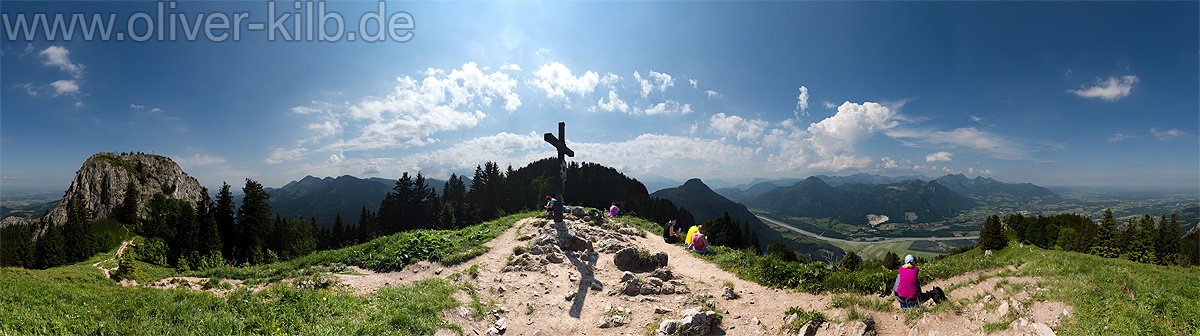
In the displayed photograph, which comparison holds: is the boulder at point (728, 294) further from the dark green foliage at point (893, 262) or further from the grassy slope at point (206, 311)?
the dark green foliage at point (893, 262)

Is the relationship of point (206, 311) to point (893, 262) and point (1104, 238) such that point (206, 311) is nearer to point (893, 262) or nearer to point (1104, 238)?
point (893, 262)

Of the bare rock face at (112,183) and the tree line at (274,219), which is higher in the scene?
the bare rock face at (112,183)

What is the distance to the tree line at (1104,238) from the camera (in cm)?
2933

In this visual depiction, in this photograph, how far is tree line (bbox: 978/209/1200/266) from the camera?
29328mm

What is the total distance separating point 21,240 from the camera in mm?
23422

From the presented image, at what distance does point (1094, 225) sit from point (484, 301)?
2268 inches

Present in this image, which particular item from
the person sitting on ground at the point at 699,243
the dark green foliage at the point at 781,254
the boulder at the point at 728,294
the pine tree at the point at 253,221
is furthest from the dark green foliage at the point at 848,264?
the pine tree at the point at 253,221

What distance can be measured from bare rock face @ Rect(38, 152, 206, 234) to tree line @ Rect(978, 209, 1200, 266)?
88682 mm

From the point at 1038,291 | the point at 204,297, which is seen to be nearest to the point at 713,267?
the point at 1038,291

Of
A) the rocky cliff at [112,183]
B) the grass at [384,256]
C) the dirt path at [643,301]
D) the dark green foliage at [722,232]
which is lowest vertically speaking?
the dark green foliage at [722,232]

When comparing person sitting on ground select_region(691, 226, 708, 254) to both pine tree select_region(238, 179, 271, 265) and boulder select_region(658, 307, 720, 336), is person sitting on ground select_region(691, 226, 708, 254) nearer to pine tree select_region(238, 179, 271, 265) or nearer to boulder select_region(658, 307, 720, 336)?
boulder select_region(658, 307, 720, 336)

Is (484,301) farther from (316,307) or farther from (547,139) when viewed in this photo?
(547,139)

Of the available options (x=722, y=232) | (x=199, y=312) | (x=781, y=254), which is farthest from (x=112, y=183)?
(x=722, y=232)

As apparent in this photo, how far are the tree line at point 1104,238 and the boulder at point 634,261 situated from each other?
37846 millimetres
